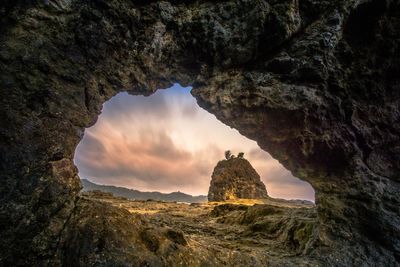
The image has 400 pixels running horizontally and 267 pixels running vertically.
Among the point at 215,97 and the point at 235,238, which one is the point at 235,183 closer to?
the point at 235,238

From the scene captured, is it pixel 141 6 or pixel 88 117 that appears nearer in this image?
pixel 88 117

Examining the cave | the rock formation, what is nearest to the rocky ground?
the cave

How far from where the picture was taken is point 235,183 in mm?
34062

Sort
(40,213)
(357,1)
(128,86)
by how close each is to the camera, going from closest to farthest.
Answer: (40,213)
(128,86)
(357,1)

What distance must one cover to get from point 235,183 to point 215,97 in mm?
25909

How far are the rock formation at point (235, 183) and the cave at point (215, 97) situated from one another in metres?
23.1

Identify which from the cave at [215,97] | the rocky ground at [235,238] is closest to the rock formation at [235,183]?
the rocky ground at [235,238]

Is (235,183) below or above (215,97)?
above

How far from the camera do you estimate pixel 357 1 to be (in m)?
10.1

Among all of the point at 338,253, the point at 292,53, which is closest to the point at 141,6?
the point at 292,53

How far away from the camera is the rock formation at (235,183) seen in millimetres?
33125

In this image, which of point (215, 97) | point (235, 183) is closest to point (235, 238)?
point (215, 97)

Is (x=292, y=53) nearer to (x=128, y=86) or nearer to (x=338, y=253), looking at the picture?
(x=128, y=86)

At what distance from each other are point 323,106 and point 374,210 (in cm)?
425
